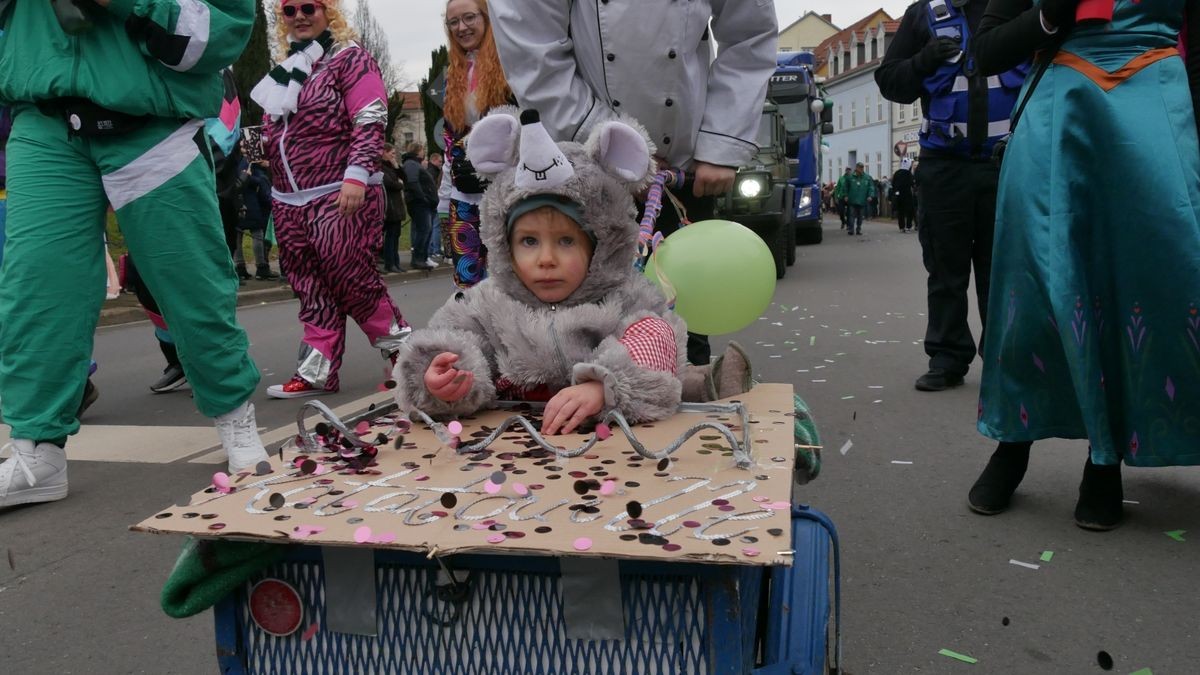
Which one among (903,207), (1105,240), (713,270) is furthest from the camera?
(903,207)

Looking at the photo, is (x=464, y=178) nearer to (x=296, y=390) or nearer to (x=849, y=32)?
(x=296, y=390)

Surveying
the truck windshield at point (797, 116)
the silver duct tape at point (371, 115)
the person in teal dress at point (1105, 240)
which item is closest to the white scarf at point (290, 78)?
the silver duct tape at point (371, 115)

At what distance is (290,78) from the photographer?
203 inches

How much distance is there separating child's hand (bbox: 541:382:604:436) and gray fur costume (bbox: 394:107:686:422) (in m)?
0.07

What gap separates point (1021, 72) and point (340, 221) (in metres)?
3.41

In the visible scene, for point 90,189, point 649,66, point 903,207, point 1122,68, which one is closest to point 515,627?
point 649,66

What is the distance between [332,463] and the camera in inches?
71.1

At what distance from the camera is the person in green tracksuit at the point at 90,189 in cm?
321

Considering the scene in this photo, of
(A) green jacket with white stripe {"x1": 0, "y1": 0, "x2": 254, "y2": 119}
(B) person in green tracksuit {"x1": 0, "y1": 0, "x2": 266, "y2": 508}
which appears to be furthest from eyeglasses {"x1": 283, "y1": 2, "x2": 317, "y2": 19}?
(A) green jacket with white stripe {"x1": 0, "y1": 0, "x2": 254, "y2": 119}

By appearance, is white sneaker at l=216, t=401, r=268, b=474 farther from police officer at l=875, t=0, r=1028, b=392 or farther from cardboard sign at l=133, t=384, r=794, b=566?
police officer at l=875, t=0, r=1028, b=392

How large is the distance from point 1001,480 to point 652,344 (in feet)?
5.16

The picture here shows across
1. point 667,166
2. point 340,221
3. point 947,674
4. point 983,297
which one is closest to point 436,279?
point 340,221

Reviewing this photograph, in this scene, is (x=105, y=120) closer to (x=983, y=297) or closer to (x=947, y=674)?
(x=947, y=674)

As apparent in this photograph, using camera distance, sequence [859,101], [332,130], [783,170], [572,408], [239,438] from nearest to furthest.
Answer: [572,408] → [239,438] → [332,130] → [783,170] → [859,101]
